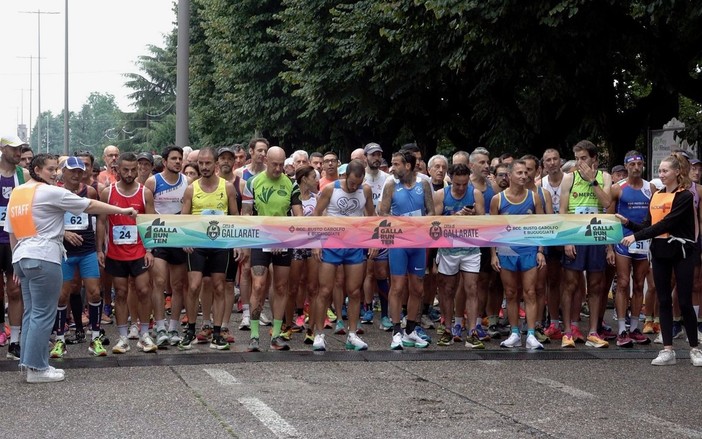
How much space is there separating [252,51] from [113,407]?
27634 millimetres

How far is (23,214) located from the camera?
31.8 feet

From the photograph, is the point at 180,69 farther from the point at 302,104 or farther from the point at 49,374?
the point at 302,104

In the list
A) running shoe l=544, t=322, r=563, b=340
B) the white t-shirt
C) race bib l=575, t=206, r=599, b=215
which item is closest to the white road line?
the white t-shirt

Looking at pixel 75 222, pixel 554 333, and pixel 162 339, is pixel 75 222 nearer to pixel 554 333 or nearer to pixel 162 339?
pixel 162 339

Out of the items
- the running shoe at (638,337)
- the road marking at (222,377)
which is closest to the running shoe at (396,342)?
the road marking at (222,377)

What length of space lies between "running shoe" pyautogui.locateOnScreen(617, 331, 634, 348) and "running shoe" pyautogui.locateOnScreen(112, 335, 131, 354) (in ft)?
16.8

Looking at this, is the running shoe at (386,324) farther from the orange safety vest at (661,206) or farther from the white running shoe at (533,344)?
the orange safety vest at (661,206)

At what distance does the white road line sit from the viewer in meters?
7.69

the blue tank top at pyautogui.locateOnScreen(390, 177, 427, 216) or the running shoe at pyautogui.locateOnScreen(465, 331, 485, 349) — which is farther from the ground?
the blue tank top at pyautogui.locateOnScreen(390, 177, 427, 216)

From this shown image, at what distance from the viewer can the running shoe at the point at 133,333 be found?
1238 cm

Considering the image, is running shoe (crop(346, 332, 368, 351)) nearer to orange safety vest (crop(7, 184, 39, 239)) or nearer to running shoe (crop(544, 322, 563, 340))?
running shoe (crop(544, 322, 563, 340))

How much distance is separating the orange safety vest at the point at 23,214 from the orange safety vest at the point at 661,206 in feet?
19.1

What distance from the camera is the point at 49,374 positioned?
9.66 meters

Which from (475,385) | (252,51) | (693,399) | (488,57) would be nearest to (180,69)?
(488,57)
